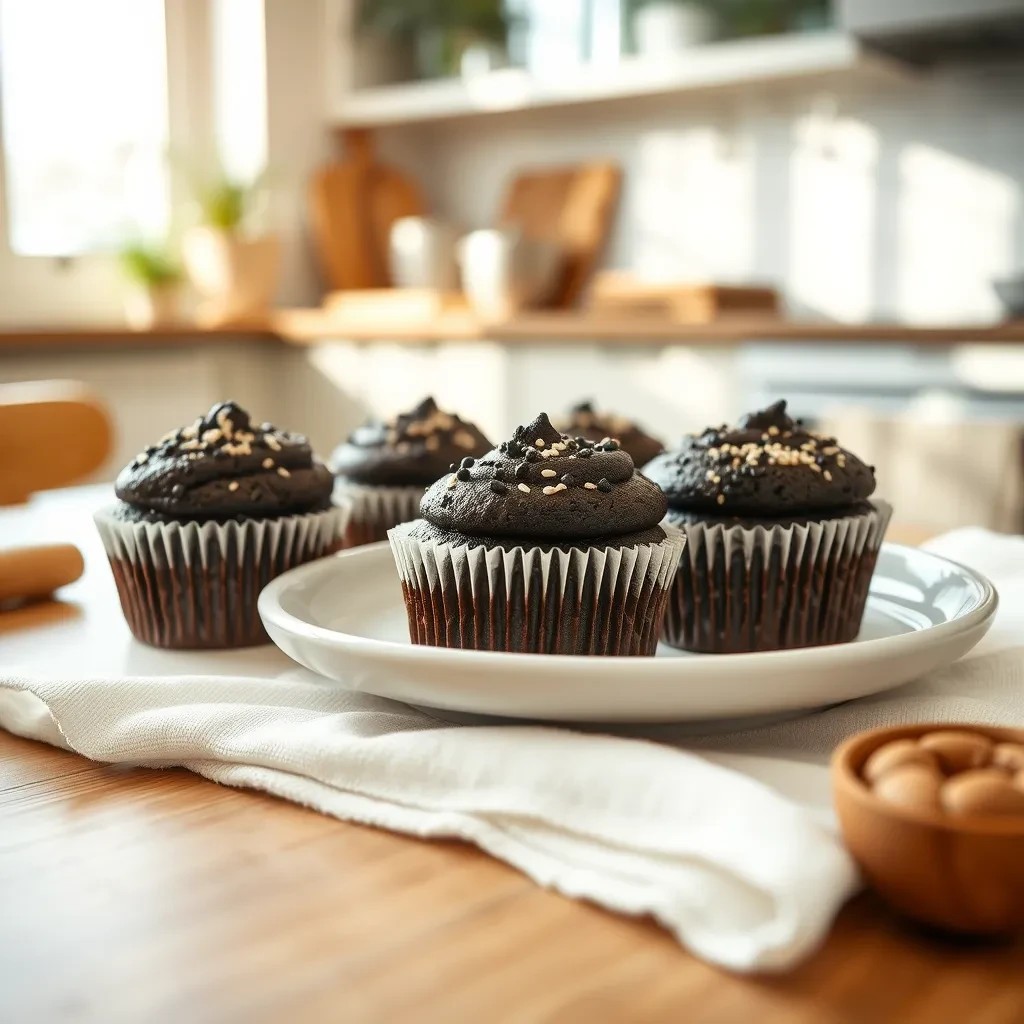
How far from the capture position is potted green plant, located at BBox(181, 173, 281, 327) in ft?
12.8

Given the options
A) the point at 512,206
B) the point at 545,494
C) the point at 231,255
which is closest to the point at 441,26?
the point at 512,206

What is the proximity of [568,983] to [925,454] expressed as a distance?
7.53 ft

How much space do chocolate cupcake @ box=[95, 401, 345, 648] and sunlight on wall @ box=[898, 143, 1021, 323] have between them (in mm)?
2761

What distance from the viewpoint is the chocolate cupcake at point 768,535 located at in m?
0.99

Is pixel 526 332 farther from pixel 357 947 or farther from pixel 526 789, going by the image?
pixel 357 947

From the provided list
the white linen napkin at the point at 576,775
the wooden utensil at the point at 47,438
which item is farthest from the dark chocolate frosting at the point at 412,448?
the wooden utensil at the point at 47,438

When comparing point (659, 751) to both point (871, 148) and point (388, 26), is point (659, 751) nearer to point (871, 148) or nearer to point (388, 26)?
point (871, 148)

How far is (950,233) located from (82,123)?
105 inches

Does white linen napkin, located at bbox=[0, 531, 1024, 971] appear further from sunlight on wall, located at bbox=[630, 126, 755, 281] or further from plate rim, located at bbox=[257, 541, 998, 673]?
sunlight on wall, located at bbox=[630, 126, 755, 281]

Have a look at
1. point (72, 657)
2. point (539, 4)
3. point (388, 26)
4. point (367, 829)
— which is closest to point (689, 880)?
point (367, 829)

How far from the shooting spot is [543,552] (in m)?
0.86

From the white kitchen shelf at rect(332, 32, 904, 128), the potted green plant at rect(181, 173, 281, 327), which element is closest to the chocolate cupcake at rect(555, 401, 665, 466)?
the white kitchen shelf at rect(332, 32, 904, 128)

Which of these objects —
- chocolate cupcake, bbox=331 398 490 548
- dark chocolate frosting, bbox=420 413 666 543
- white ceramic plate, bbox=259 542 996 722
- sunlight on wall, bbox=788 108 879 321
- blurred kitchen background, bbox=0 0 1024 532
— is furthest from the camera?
sunlight on wall, bbox=788 108 879 321

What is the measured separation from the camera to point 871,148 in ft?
11.6
